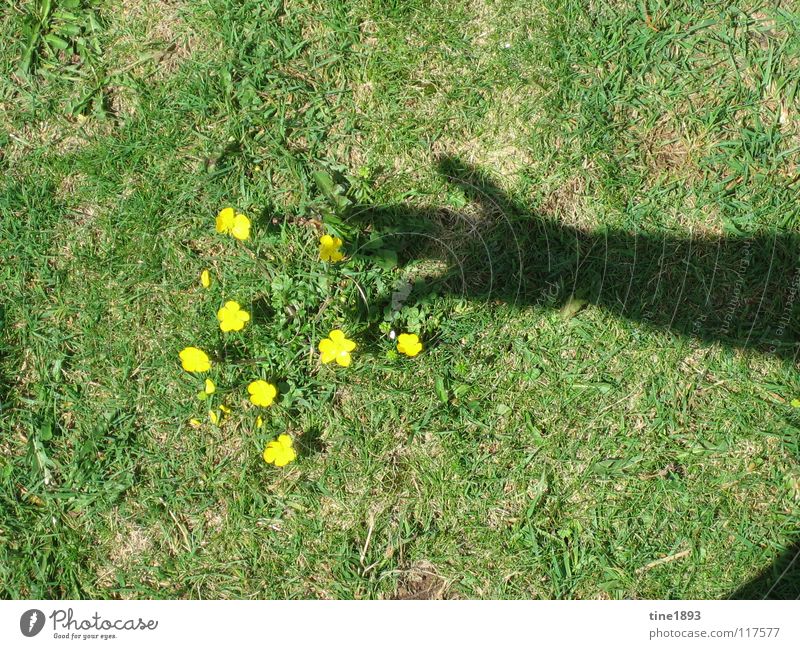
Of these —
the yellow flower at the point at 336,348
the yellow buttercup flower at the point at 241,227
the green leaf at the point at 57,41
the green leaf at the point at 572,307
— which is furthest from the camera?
the green leaf at the point at 57,41

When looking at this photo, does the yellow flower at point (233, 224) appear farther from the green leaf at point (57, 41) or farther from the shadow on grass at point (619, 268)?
the green leaf at point (57, 41)

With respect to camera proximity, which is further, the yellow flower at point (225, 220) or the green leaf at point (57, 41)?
the green leaf at point (57, 41)

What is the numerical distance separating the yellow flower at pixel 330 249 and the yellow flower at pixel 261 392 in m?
0.59

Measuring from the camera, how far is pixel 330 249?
2941 millimetres

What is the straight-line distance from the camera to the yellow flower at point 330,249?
2916 millimetres

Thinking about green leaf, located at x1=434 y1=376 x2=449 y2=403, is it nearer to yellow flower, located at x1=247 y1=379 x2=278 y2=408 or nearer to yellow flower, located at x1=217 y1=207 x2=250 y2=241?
yellow flower, located at x1=247 y1=379 x2=278 y2=408

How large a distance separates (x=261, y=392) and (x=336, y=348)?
37 cm

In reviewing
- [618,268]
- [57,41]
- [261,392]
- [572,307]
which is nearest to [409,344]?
[261,392]

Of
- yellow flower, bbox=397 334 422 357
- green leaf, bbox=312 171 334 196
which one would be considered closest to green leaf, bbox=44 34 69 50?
green leaf, bbox=312 171 334 196

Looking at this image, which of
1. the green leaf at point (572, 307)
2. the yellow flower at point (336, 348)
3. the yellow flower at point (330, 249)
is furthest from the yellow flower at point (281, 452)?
the green leaf at point (572, 307)

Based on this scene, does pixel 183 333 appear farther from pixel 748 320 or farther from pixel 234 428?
pixel 748 320

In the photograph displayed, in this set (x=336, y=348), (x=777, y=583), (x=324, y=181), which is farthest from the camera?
(x=324, y=181)

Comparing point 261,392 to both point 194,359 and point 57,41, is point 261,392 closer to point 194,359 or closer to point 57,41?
point 194,359
